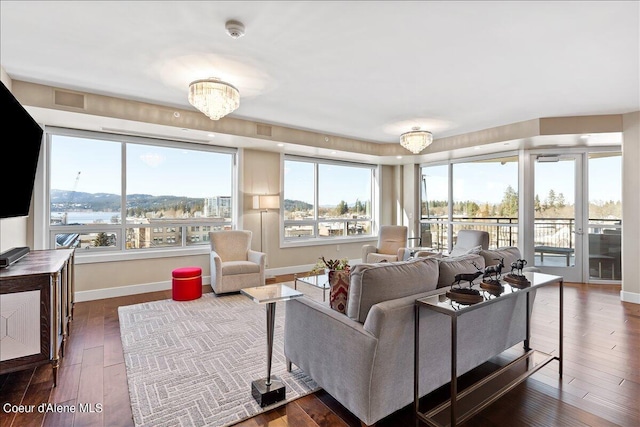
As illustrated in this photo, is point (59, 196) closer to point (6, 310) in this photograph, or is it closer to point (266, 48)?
point (6, 310)

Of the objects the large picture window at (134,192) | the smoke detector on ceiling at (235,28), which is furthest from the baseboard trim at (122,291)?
the smoke detector on ceiling at (235,28)

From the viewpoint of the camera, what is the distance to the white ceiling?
2.26m

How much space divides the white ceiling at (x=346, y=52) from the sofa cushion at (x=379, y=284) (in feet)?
5.86

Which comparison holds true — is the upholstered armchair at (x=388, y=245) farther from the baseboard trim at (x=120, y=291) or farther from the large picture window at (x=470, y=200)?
the baseboard trim at (x=120, y=291)

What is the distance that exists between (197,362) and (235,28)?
2.74 metres

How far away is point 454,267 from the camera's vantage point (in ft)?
7.78

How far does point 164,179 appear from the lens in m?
5.29

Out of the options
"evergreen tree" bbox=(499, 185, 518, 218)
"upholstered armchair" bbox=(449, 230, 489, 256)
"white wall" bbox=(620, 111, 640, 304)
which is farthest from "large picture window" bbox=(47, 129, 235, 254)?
"white wall" bbox=(620, 111, 640, 304)

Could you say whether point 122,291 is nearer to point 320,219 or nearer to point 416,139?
point 320,219

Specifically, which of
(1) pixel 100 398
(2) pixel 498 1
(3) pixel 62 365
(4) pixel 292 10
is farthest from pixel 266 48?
(3) pixel 62 365

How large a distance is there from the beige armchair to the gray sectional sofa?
2.51 m

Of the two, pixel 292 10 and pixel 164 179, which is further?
pixel 164 179

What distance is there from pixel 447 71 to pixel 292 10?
70.1 inches

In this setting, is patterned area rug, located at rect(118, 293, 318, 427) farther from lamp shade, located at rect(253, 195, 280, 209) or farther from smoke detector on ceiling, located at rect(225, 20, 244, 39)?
smoke detector on ceiling, located at rect(225, 20, 244, 39)
